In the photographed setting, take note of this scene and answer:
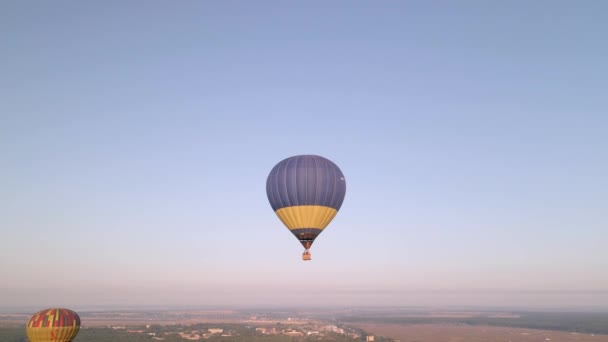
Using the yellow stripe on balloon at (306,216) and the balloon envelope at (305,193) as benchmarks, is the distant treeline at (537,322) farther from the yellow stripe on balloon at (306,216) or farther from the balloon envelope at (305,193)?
the yellow stripe on balloon at (306,216)

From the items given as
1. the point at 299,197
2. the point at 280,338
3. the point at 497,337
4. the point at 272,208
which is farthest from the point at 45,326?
the point at 497,337

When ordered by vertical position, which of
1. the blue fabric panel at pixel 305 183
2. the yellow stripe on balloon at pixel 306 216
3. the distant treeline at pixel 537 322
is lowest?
the distant treeline at pixel 537 322

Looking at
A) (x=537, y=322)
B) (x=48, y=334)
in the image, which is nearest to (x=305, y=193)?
(x=48, y=334)

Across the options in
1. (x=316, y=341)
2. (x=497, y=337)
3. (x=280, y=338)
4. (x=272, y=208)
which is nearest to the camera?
(x=272, y=208)

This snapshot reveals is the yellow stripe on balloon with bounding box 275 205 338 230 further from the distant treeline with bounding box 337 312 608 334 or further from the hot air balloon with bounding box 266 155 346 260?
the distant treeline with bounding box 337 312 608 334

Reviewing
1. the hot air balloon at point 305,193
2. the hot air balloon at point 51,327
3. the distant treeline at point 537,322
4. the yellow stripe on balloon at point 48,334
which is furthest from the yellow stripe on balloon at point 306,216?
the distant treeline at point 537,322

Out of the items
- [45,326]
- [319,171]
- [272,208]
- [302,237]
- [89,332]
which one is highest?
[319,171]

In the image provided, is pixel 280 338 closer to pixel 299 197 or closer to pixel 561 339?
pixel 561 339

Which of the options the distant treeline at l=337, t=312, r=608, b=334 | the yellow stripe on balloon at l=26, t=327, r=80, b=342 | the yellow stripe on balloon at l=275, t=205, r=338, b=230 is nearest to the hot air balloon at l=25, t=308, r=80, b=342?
the yellow stripe on balloon at l=26, t=327, r=80, b=342
